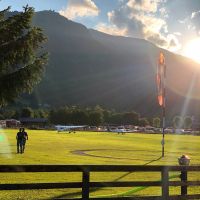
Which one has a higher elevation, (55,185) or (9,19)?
(9,19)

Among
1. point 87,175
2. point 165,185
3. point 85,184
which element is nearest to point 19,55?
point 87,175

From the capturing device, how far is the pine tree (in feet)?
65.0

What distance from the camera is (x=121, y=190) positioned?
1983 cm

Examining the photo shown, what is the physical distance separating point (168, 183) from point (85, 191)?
283cm

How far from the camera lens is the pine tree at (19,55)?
19.8m

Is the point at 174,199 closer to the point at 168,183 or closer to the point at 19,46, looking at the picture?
the point at 168,183

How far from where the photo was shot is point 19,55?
20.9m

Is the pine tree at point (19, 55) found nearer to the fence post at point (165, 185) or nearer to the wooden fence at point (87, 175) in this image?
the wooden fence at point (87, 175)

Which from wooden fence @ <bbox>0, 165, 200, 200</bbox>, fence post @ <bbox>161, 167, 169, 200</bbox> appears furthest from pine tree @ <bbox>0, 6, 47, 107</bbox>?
fence post @ <bbox>161, 167, 169, 200</bbox>

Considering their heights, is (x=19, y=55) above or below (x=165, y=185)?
above

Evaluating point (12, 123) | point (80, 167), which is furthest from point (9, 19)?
→ point (12, 123)

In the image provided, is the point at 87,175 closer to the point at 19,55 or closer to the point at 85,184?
the point at 85,184

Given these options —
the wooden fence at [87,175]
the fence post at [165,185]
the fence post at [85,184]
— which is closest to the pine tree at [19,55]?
the wooden fence at [87,175]

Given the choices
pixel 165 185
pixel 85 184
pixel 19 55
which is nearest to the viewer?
pixel 85 184
